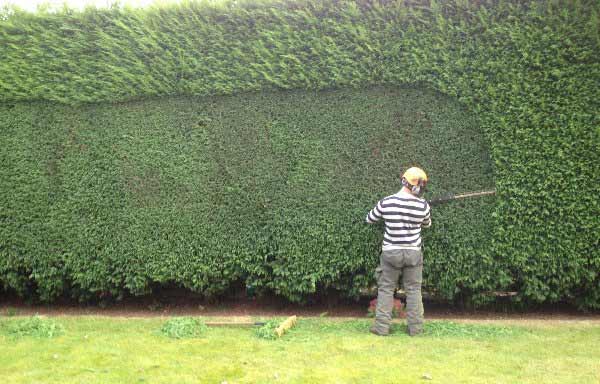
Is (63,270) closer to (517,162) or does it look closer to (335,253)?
(335,253)

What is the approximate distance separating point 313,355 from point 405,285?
1.60 m

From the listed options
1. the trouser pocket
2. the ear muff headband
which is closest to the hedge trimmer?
the ear muff headband

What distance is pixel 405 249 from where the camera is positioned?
614 centimetres

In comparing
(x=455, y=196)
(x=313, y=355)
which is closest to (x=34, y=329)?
(x=313, y=355)

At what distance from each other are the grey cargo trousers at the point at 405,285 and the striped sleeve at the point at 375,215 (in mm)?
399

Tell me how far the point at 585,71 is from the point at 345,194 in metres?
3.10

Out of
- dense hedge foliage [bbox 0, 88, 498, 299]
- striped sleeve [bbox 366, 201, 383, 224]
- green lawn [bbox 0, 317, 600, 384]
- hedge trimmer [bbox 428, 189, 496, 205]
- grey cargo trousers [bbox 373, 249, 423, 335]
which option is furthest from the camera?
dense hedge foliage [bbox 0, 88, 498, 299]

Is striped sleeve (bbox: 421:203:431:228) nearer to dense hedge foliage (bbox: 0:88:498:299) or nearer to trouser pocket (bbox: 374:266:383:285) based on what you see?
dense hedge foliage (bbox: 0:88:498:299)

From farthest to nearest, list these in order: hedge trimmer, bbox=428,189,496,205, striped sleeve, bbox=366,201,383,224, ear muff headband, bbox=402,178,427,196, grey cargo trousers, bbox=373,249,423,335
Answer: hedge trimmer, bbox=428,189,496,205 < striped sleeve, bbox=366,201,383,224 < ear muff headband, bbox=402,178,427,196 < grey cargo trousers, bbox=373,249,423,335

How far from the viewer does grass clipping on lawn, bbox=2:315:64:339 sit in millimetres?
5809

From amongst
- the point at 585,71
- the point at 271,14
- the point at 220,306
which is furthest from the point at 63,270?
the point at 585,71

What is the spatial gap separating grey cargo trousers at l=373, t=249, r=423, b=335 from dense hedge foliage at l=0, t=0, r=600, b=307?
1.70 ft

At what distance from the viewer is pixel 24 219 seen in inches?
285

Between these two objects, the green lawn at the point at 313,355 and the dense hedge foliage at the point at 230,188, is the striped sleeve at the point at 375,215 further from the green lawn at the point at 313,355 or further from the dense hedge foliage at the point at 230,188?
the green lawn at the point at 313,355
